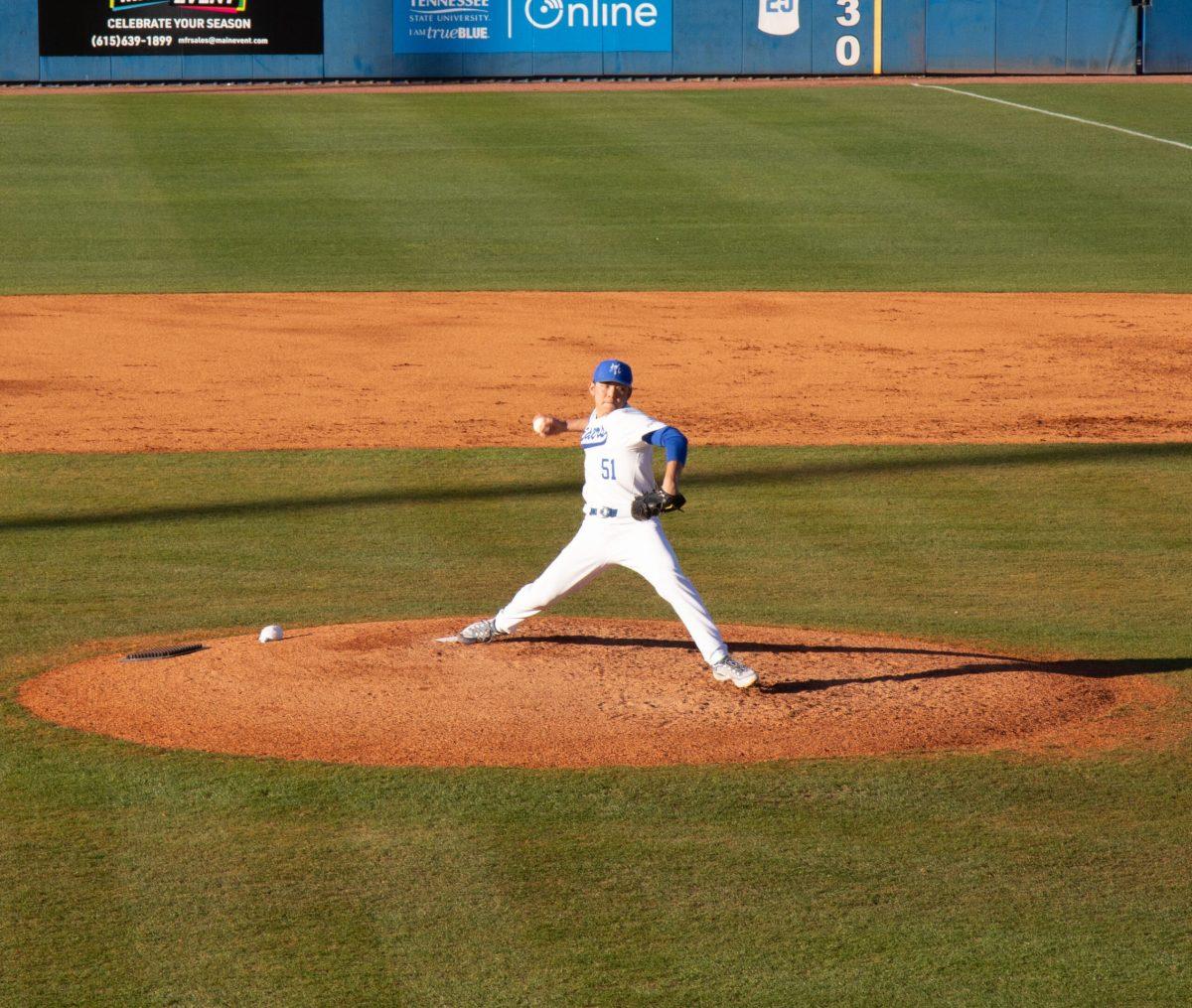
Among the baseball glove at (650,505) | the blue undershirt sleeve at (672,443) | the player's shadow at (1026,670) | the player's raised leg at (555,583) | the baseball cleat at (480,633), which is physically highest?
the blue undershirt sleeve at (672,443)

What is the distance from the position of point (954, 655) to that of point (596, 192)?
19.8 meters

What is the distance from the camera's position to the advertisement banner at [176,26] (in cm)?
3488

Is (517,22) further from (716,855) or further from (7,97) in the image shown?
(716,855)

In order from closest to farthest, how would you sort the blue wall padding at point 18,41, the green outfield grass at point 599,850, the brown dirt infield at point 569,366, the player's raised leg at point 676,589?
the green outfield grass at point 599,850 → the player's raised leg at point 676,589 → the brown dirt infield at point 569,366 → the blue wall padding at point 18,41

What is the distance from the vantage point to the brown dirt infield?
1577cm

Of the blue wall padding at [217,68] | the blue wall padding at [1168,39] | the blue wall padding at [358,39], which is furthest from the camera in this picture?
the blue wall padding at [1168,39]

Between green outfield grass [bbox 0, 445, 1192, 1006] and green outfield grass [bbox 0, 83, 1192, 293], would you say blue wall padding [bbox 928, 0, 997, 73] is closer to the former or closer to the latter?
green outfield grass [bbox 0, 83, 1192, 293]

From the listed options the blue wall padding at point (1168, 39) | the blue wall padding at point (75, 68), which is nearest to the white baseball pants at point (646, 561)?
the blue wall padding at point (75, 68)

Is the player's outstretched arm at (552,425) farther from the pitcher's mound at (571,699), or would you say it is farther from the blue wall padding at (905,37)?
the blue wall padding at (905,37)

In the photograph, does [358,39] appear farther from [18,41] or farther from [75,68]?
[18,41]

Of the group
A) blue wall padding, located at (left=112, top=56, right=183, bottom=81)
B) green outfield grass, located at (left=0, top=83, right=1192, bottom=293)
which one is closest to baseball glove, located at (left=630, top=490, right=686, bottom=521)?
green outfield grass, located at (left=0, top=83, right=1192, bottom=293)

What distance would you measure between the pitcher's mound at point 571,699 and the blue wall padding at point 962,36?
99.2 ft

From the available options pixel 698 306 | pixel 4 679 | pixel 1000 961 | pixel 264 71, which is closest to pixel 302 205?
pixel 698 306

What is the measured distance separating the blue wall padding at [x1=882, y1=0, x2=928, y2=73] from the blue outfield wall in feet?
0.09
